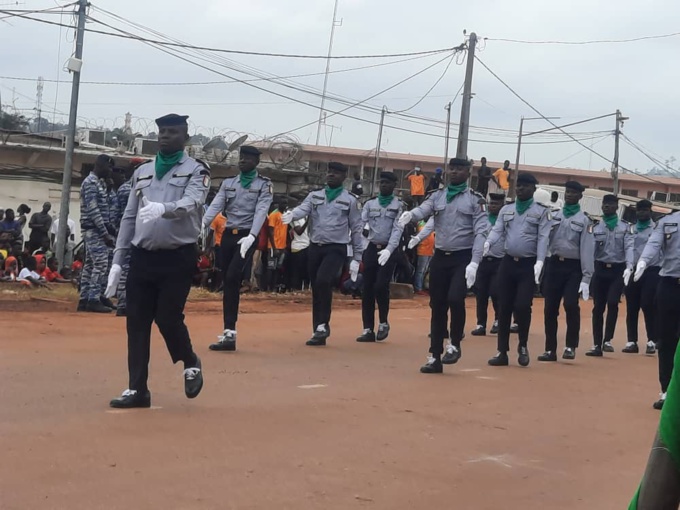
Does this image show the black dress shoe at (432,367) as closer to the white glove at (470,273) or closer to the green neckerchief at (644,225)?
the white glove at (470,273)

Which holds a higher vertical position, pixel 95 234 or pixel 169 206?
pixel 169 206

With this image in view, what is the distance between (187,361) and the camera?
7262 mm

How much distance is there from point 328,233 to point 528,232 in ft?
8.13

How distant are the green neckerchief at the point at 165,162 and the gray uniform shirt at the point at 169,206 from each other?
3cm

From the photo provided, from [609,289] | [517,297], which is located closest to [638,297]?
[609,289]

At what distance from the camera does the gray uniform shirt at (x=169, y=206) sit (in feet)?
23.0

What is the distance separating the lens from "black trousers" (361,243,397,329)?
12516mm

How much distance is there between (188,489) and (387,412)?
2.68 meters

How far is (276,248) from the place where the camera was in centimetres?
1803

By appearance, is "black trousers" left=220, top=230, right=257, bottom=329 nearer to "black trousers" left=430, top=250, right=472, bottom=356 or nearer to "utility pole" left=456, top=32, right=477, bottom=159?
"black trousers" left=430, top=250, right=472, bottom=356

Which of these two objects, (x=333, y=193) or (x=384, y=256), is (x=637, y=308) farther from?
(x=333, y=193)

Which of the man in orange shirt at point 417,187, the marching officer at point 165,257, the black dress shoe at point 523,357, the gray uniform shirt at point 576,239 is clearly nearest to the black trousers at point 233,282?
the marching officer at point 165,257

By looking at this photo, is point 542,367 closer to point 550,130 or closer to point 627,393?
point 627,393

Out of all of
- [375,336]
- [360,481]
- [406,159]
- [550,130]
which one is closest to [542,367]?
[375,336]
